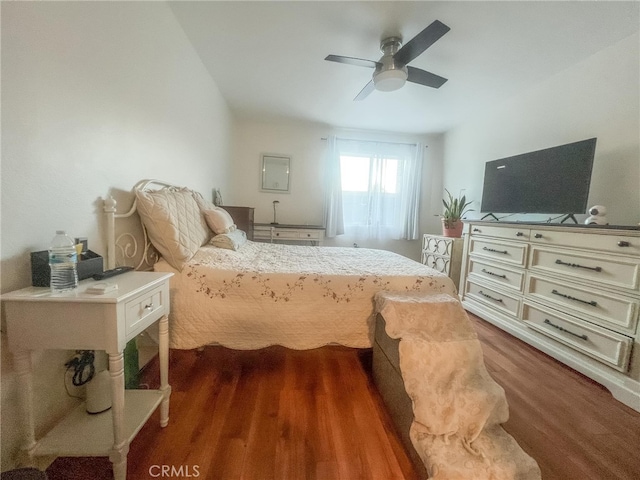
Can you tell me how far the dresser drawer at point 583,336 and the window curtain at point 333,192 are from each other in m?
2.68

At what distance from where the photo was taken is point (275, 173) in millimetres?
4145

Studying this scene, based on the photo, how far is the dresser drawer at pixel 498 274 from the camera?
7.48 ft

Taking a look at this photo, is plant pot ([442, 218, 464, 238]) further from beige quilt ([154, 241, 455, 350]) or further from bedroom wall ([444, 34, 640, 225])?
beige quilt ([154, 241, 455, 350])

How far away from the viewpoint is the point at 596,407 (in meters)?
1.49

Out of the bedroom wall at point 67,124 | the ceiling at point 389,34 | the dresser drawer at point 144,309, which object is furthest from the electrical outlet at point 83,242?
the ceiling at point 389,34

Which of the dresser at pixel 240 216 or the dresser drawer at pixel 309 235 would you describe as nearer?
the dresser at pixel 240 216

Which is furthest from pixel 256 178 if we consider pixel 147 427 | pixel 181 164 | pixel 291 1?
pixel 147 427

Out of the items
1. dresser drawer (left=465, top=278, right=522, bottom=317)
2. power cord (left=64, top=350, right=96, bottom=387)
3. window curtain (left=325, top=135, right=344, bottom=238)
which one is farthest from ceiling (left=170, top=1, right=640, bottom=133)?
power cord (left=64, top=350, right=96, bottom=387)

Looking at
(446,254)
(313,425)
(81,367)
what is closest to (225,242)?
(81,367)

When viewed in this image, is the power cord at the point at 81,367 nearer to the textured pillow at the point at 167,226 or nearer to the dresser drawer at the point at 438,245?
the textured pillow at the point at 167,226

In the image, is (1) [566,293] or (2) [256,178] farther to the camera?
(2) [256,178]

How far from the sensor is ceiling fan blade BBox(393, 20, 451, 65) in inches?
61.0

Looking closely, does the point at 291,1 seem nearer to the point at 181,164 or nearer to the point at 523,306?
the point at 181,164

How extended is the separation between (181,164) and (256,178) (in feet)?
6.48
